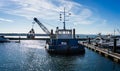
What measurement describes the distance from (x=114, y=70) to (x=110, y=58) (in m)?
11.1

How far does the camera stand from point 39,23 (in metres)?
92.9

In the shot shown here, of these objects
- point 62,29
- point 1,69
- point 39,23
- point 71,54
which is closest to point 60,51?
point 71,54

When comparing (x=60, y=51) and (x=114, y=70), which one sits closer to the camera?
(x=114, y=70)

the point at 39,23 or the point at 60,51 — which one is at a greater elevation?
the point at 39,23

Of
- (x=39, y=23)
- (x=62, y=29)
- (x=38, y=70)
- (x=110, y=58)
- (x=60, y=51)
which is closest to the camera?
(x=38, y=70)

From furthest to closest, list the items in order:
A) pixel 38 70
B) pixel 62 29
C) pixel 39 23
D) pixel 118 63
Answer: pixel 39 23, pixel 62 29, pixel 118 63, pixel 38 70

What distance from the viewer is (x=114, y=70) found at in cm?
3142

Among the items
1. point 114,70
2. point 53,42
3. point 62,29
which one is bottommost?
point 114,70

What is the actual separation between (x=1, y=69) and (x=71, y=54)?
21.0 m

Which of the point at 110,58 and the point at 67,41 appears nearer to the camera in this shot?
the point at 110,58

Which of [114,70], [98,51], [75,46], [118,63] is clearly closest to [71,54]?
[75,46]

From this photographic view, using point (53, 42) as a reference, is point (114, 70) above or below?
below

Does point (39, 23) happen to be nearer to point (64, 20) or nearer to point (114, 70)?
point (64, 20)

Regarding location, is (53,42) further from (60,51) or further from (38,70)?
(38,70)
